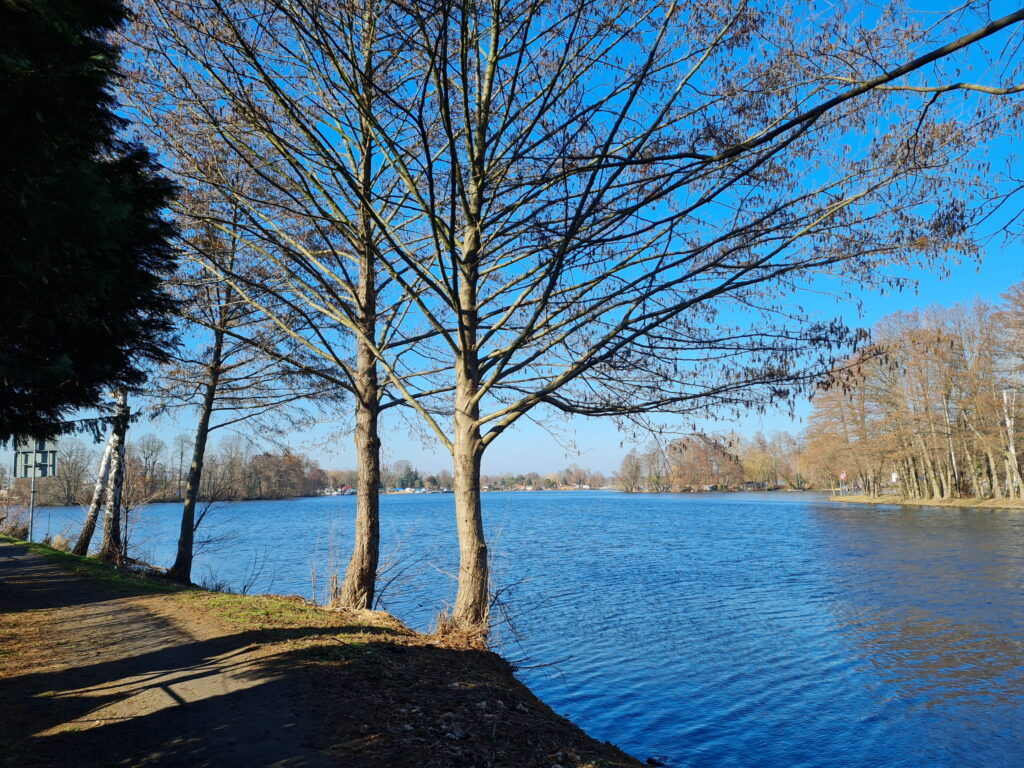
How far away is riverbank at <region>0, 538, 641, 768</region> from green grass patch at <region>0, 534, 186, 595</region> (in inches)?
93.8

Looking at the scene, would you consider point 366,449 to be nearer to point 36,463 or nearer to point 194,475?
point 194,475

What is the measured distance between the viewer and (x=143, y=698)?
499 cm

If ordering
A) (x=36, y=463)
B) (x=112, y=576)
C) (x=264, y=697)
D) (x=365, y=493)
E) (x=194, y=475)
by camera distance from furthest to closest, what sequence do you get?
(x=36, y=463) < (x=194, y=475) < (x=112, y=576) < (x=365, y=493) < (x=264, y=697)

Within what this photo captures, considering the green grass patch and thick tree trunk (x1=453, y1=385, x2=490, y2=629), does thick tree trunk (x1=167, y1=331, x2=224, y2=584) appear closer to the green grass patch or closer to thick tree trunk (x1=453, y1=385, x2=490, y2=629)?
the green grass patch

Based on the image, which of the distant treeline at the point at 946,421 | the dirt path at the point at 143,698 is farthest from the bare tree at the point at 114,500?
the distant treeline at the point at 946,421

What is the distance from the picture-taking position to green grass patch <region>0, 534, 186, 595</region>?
10.7 metres

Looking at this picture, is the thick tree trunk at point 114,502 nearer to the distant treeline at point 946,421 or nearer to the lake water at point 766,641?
the lake water at point 766,641

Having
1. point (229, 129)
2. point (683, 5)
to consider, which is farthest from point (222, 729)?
point (683, 5)

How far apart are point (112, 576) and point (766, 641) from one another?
39.8 ft

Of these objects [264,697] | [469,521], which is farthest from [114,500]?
[264,697]

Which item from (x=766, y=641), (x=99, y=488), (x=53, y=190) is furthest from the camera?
(x=99, y=488)

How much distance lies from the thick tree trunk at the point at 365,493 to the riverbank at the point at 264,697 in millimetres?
810

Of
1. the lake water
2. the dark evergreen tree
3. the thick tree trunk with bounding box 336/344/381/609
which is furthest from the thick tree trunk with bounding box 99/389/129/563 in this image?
the dark evergreen tree

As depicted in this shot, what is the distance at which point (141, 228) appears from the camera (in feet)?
21.7
